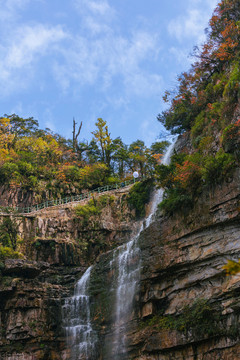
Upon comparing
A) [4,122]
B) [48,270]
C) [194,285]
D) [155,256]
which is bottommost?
[194,285]

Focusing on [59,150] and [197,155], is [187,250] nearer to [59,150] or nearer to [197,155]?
[197,155]

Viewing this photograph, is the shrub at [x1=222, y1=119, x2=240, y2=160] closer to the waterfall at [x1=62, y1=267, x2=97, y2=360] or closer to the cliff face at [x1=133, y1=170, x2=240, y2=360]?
the cliff face at [x1=133, y1=170, x2=240, y2=360]

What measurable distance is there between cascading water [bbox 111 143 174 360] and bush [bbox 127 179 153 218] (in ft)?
25.6

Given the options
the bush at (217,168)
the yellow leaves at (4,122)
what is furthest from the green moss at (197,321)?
the yellow leaves at (4,122)

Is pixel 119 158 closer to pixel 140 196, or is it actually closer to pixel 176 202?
pixel 140 196

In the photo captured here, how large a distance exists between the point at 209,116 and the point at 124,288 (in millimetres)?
12198

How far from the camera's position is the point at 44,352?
994 inches

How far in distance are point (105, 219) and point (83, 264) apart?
14.1 ft

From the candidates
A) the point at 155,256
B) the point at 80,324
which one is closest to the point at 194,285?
the point at 155,256

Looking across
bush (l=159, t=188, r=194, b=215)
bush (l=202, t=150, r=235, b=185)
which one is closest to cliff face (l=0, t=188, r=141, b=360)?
bush (l=159, t=188, r=194, b=215)

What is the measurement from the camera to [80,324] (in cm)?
2570

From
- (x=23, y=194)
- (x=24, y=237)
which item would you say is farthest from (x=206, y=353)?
(x=23, y=194)

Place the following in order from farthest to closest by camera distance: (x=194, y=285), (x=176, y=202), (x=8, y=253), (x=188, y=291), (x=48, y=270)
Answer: (x=48, y=270), (x=8, y=253), (x=176, y=202), (x=188, y=291), (x=194, y=285)

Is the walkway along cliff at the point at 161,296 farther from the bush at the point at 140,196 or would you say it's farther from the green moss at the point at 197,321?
the bush at the point at 140,196
